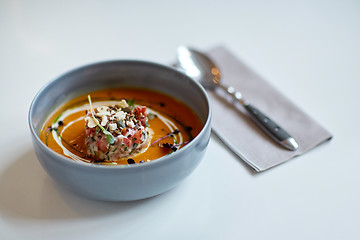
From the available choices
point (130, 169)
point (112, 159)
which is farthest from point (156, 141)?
point (130, 169)

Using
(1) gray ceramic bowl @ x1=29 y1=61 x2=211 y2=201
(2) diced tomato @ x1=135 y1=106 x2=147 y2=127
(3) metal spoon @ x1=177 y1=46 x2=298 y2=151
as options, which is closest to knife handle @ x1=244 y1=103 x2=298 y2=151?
(3) metal spoon @ x1=177 y1=46 x2=298 y2=151

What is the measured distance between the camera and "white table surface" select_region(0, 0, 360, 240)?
4.29ft

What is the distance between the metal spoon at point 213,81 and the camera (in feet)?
5.21

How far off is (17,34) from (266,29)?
3.70ft

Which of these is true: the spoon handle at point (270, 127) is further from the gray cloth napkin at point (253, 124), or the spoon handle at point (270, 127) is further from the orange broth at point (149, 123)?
the orange broth at point (149, 123)

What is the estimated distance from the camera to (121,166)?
1.18 m

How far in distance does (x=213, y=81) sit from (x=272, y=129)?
0.34 m

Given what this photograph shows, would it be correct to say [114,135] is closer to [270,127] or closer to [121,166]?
[121,166]

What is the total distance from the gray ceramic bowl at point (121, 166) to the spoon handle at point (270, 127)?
232 millimetres

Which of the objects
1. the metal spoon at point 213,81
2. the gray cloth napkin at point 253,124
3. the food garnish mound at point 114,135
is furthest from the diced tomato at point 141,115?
the metal spoon at point 213,81

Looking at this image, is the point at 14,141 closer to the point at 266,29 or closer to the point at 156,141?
the point at 156,141

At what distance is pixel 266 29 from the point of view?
2221 millimetres

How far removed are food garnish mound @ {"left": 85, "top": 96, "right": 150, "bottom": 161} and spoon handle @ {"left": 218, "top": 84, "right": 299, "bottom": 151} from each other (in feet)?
1.44

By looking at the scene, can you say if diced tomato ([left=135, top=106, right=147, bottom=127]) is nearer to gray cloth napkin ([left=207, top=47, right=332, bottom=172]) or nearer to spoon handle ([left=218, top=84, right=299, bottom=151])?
gray cloth napkin ([left=207, top=47, right=332, bottom=172])
